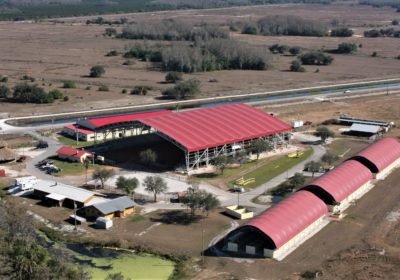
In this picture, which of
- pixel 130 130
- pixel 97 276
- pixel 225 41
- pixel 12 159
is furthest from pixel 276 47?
pixel 97 276

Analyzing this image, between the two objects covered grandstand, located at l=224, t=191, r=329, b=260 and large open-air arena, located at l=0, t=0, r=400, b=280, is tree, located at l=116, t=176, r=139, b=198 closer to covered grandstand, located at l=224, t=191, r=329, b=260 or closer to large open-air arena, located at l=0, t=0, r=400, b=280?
large open-air arena, located at l=0, t=0, r=400, b=280

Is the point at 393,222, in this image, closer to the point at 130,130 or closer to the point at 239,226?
the point at 239,226

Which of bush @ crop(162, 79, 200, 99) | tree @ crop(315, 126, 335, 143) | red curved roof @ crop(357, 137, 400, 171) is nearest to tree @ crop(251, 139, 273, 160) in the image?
tree @ crop(315, 126, 335, 143)

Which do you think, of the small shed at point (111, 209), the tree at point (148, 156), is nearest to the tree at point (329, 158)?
the tree at point (148, 156)

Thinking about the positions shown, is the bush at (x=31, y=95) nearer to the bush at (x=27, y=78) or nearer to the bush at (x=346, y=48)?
the bush at (x=27, y=78)

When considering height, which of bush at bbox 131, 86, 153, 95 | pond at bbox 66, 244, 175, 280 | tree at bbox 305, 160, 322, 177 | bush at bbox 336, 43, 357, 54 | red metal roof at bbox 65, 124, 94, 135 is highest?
bush at bbox 336, 43, 357, 54

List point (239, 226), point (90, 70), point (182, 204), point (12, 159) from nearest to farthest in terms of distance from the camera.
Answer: point (239, 226) < point (182, 204) < point (12, 159) < point (90, 70)
